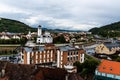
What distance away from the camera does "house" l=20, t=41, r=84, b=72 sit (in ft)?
210

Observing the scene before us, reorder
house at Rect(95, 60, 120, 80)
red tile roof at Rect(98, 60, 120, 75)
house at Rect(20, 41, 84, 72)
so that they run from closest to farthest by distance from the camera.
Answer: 1. house at Rect(95, 60, 120, 80)
2. red tile roof at Rect(98, 60, 120, 75)
3. house at Rect(20, 41, 84, 72)

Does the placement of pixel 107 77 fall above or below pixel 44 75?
below

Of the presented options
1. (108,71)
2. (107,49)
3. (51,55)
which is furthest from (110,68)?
(107,49)

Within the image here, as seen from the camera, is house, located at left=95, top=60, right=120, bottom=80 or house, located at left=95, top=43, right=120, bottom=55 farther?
house, located at left=95, top=43, right=120, bottom=55

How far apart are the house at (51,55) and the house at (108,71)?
57.9 ft

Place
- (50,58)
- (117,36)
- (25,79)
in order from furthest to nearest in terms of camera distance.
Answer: (117,36), (50,58), (25,79)

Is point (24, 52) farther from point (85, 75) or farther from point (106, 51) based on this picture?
point (106, 51)

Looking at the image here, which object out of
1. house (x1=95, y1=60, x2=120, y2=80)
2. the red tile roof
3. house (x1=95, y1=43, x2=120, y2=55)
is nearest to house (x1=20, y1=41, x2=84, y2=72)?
house (x1=95, y1=60, x2=120, y2=80)

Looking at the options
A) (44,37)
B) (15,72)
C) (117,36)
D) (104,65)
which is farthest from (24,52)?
(117,36)

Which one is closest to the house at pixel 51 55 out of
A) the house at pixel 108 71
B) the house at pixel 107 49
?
the house at pixel 108 71

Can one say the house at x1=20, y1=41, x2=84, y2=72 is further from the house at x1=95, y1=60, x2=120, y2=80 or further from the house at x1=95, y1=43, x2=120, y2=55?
the house at x1=95, y1=43, x2=120, y2=55

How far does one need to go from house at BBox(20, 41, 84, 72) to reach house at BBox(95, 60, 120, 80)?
17.6 meters

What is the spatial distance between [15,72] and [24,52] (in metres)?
32.9

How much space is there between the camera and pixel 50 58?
227 ft
